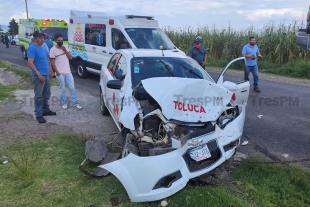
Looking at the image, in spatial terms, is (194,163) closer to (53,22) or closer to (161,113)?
(161,113)

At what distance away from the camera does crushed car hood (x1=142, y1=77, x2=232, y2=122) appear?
11.2 ft

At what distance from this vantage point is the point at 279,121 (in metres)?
6.13

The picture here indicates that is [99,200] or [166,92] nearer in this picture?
[99,200]

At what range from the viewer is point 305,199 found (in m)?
3.29

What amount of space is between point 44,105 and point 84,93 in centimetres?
232

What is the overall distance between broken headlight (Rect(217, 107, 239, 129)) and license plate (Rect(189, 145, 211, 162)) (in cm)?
46

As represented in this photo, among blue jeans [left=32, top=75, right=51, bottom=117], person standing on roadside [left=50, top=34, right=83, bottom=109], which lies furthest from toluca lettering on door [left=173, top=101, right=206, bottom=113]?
person standing on roadside [left=50, top=34, right=83, bottom=109]

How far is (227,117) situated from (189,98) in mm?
720

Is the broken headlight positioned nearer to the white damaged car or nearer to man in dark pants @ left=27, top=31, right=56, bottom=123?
the white damaged car

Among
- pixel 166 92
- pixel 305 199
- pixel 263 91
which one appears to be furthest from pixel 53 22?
pixel 305 199

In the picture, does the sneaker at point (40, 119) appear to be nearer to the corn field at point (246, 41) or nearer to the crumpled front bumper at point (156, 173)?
→ the crumpled front bumper at point (156, 173)

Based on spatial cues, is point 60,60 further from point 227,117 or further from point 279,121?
point 279,121

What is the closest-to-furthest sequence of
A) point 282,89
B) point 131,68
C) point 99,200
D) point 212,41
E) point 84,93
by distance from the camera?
point 99,200 < point 131,68 < point 84,93 < point 282,89 < point 212,41

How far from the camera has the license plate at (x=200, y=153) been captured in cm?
325
